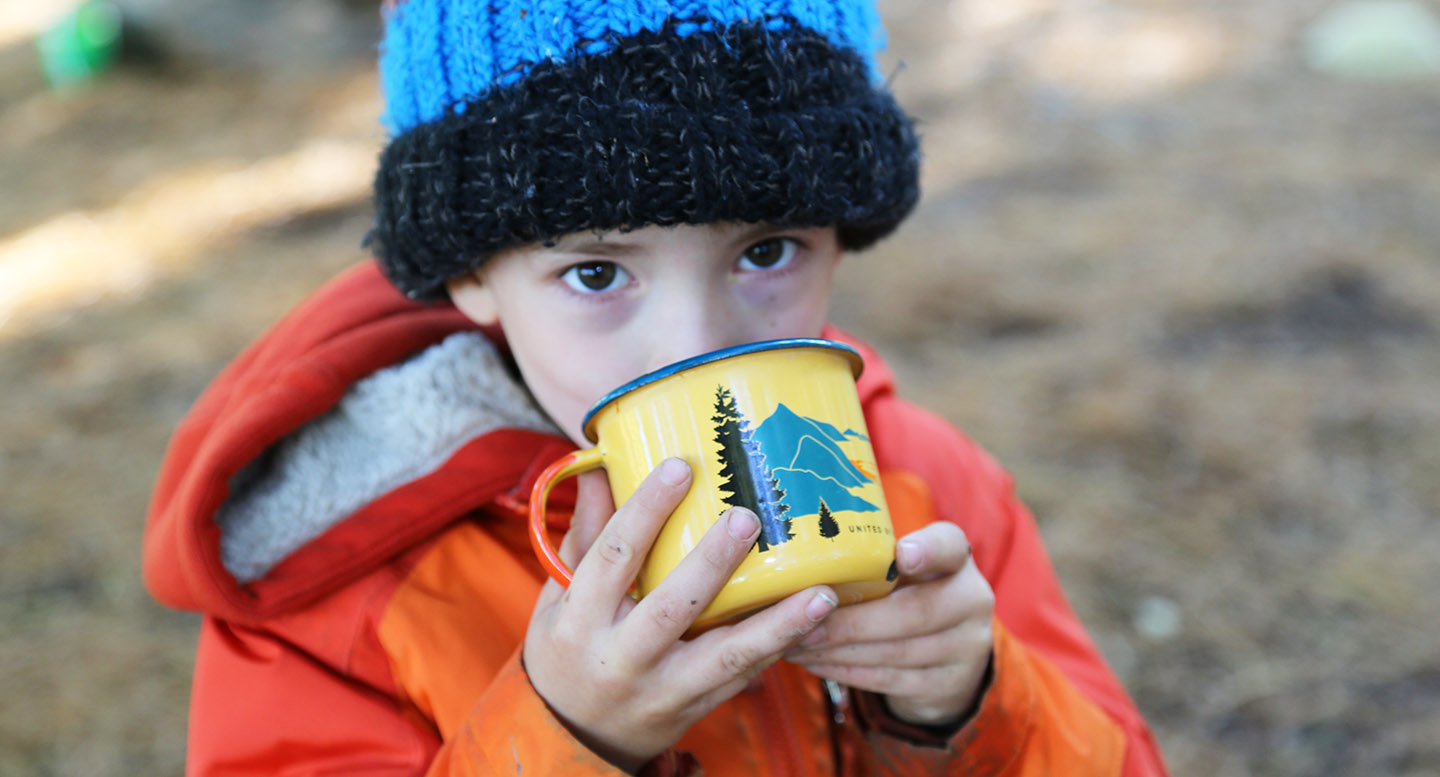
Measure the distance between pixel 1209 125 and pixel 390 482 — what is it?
4.70 m

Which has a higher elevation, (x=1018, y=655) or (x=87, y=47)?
(x=87, y=47)

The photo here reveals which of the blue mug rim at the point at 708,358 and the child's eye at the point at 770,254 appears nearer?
the blue mug rim at the point at 708,358

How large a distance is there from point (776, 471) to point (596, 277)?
43cm

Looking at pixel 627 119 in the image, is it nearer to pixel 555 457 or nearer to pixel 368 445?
pixel 555 457

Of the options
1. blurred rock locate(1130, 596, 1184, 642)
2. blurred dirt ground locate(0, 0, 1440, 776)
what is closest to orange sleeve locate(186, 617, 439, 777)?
blurred dirt ground locate(0, 0, 1440, 776)

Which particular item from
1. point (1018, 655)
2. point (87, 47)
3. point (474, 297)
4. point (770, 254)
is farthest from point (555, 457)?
point (87, 47)

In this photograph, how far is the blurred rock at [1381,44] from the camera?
208 inches

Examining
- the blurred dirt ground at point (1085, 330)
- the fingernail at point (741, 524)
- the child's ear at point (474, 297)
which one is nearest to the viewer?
the fingernail at point (741, 524)

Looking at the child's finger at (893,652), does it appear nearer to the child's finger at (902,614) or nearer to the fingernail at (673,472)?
the child's finger at (902,614)

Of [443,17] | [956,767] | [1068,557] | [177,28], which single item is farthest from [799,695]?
[177,28]

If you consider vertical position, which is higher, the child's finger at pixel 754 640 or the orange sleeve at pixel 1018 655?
the child's finger at pixel 754 640

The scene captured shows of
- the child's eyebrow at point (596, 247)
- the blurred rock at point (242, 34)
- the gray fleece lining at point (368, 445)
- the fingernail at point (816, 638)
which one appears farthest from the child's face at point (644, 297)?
the blurred rock at point (242, 34)

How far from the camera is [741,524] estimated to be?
892 millimetres

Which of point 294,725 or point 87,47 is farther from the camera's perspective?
point 87,47
